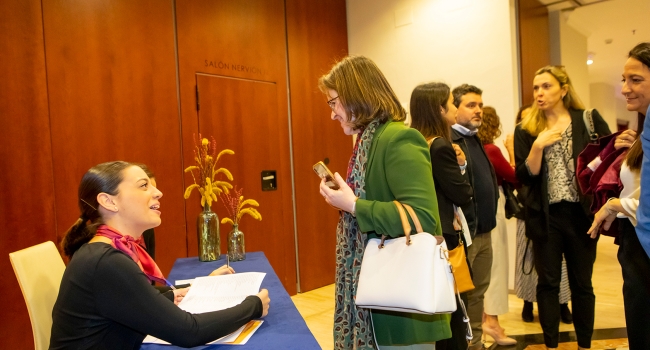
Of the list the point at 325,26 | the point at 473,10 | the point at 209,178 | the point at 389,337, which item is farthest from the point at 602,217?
the point at 325,26

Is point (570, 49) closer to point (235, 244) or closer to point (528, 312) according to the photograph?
point (528, 312)

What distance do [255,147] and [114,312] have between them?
3094mm

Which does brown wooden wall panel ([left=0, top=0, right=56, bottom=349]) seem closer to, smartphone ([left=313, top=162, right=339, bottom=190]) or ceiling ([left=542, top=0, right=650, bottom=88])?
smartphone ([left=313, top=162, right=339, bottom=190])

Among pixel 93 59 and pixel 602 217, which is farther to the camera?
pixel 93 59

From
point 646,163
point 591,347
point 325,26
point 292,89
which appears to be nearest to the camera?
point 646,163

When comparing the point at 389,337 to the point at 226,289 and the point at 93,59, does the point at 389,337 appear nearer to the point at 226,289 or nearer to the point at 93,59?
the point at 226,289

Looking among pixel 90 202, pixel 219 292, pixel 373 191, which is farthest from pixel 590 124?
pixel 90 202

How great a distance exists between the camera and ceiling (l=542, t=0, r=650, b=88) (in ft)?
15.8

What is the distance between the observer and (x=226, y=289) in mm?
1601

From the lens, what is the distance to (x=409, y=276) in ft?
3.99

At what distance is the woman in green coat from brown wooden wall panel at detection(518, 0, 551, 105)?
3.21 m

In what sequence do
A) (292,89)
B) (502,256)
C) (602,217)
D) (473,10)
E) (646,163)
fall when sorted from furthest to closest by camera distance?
1. (292,89)
2. (473,10)
3. (502,256)
4. (602,217)
5. (646,163)

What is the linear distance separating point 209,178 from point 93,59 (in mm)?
1443

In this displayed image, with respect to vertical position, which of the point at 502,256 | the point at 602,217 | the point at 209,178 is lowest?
the point at 502,256
